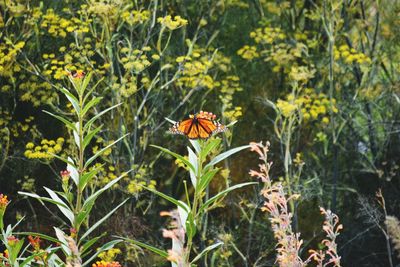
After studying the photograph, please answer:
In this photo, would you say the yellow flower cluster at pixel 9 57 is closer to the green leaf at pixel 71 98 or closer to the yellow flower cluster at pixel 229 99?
the yellow flower cluster at pixel 229 99

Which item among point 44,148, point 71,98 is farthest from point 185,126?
point 44,148

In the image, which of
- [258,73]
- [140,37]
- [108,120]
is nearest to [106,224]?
[108,120]

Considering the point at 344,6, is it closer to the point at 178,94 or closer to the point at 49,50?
the point at 178,94

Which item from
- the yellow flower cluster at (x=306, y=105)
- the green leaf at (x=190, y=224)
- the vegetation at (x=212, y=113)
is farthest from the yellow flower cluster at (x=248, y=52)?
the green leaf at (x=190, y=224)

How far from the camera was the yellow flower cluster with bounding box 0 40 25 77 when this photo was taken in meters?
6.43

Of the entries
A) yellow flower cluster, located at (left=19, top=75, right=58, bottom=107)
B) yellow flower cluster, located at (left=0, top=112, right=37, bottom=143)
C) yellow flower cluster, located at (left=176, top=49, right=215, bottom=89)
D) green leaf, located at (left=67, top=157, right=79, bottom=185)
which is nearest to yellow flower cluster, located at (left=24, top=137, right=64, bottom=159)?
yellow flower cluster, located at (left=19, top=75, right=58, bottom=107)

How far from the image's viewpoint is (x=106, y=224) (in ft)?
22.0

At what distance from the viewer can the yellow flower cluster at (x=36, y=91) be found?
6750 mm

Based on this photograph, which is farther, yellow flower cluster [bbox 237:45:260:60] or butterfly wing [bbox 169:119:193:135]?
yellow flower cluster [bbox 237:45:260:60]

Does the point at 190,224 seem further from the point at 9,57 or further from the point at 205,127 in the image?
the point at 9,57

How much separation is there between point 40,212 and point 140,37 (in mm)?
1986

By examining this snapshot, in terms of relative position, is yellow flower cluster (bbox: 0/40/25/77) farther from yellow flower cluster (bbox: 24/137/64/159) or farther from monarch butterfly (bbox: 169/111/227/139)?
monarch butterfly (bbox: 169/111/227/139)

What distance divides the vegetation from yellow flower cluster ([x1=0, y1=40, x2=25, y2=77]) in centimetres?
2

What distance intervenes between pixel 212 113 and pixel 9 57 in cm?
214
